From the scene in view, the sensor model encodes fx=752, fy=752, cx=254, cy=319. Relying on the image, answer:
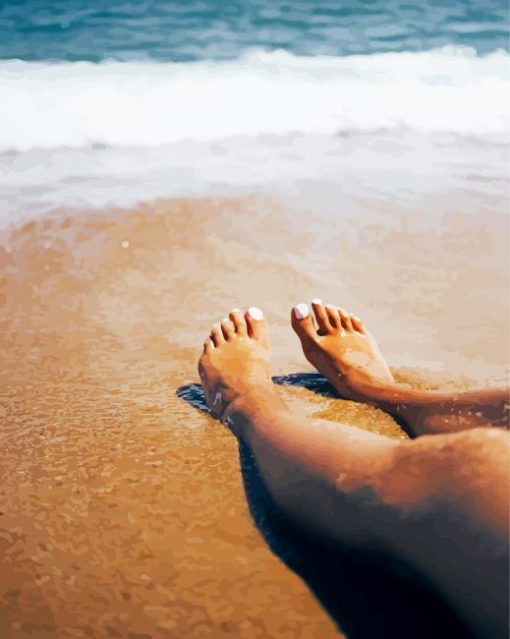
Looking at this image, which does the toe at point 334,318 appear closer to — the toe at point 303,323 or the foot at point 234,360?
the toe at point 303,323

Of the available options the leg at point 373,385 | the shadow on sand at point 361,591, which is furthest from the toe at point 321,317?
the shadow on sand at point 361,591

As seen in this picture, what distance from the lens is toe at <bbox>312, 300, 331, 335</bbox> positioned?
2271 mm

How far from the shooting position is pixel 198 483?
1.47 meters

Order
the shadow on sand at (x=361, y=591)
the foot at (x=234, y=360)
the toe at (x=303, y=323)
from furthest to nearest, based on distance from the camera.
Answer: the toe at (x=303, y=323), the foot at (x=234, y=360), the shadow on sand at (x=361, y=591)

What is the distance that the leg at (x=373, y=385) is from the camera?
5.05 feet

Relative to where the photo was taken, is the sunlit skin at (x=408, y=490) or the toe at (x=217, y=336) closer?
the sunlit skin at (x=408, y=490)

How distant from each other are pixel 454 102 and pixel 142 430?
546 centimetres

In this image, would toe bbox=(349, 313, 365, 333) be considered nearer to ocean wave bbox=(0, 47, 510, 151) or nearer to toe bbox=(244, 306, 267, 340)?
toe bbox=(244, 306, 267, 340)

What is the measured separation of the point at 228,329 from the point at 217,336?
0.06 m

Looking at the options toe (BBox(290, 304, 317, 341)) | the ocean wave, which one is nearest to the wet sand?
toe (BBox(290, 304, 317, 341))

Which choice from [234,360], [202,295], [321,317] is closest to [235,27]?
[202,295]

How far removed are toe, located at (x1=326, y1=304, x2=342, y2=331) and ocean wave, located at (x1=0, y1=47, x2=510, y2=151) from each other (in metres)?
2.98

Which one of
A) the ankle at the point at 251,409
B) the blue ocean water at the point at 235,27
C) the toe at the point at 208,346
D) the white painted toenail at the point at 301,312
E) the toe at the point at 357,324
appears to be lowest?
the toe at the point at 357,324

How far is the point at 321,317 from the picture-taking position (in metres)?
2.31
